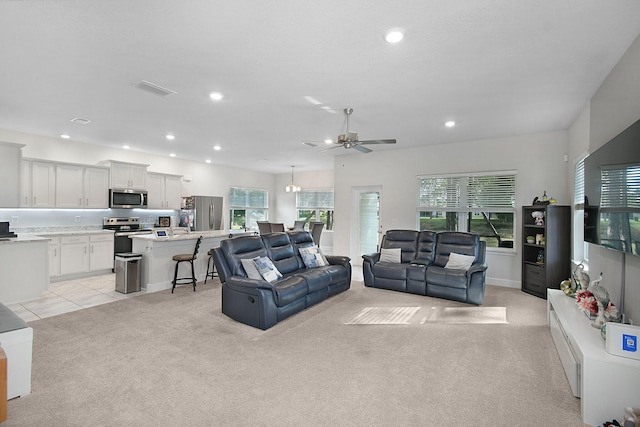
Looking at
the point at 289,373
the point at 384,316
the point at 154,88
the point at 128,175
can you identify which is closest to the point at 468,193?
the point at 384,316

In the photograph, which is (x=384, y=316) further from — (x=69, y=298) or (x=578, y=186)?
(x=69, y=298)

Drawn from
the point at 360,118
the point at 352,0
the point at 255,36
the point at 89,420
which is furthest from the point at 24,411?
the point at 360,118

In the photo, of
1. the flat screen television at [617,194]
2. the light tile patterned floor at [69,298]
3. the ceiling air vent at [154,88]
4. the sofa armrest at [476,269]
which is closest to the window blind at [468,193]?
the sofa armrest at [476,269]

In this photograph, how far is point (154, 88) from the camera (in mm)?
3621

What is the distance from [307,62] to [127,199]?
18.8 feet

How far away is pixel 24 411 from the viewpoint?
2139 mm

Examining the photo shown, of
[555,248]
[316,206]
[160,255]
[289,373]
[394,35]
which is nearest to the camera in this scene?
[394,35]

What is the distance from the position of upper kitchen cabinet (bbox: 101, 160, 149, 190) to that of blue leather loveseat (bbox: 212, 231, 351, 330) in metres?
4.19

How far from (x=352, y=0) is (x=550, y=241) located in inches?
188

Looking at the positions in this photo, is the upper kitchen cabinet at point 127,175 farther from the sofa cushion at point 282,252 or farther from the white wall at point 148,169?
the sofa cushion at point 282,252

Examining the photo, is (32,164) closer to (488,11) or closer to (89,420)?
(89,420)

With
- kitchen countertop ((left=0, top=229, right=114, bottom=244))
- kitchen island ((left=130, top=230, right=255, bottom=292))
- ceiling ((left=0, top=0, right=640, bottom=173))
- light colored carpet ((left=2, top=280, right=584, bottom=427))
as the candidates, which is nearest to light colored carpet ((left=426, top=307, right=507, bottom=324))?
light colored carpet ((left=2, top=280, right=584, bottom=427))

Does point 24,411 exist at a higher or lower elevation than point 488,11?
lower

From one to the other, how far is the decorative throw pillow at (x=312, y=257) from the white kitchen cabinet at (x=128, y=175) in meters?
4.51
